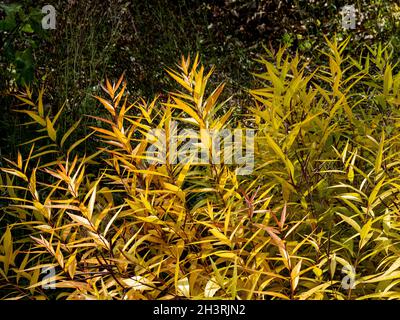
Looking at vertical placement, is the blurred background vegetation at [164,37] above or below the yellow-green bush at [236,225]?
above

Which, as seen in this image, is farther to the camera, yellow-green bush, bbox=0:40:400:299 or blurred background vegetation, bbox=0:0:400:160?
blurred background vegetation, bbox=0:0:400:160

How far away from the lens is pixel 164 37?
5.05 meters

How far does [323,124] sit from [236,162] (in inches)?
12.0

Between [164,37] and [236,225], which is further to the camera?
[164,37]

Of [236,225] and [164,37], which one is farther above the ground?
[164,37]

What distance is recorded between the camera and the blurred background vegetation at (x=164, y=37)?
158 inches

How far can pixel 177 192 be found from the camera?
5.69 feet

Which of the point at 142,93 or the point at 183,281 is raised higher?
the point at 142,93

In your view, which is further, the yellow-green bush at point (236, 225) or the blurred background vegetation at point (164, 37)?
the blurred background vegetation at point (164, 37)

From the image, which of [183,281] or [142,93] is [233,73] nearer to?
[142,93]

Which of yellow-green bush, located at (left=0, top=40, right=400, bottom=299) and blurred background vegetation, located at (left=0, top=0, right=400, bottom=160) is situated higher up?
blurred background vegetation, located at (left=0, top=0, right=400, bottom=160)

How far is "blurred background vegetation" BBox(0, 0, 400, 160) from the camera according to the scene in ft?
13.1

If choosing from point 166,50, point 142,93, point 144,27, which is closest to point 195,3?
point 144,27
